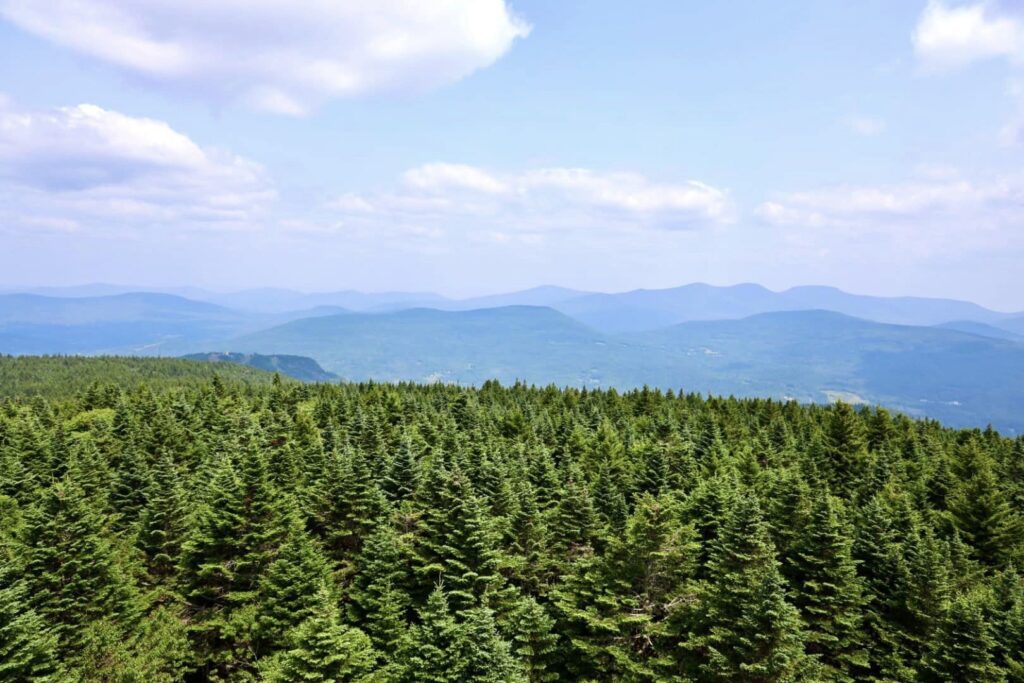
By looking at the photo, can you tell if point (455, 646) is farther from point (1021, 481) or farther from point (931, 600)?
point (1021, 481)

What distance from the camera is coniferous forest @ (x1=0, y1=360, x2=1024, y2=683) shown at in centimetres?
2245

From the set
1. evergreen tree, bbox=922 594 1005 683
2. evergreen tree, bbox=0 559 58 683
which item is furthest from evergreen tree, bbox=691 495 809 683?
evergreen tree, bbox=0 559 58 683

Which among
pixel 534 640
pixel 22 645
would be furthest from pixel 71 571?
pixel 534 640

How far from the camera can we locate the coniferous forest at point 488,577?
22.5m

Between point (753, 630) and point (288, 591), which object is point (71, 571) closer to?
point (288, 591)

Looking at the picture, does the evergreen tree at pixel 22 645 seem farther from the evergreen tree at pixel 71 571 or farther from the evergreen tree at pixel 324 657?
the evergreen tree at pixel 324 657

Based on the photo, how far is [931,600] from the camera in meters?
27.0

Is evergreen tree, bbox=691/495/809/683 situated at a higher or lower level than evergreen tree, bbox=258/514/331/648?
higher

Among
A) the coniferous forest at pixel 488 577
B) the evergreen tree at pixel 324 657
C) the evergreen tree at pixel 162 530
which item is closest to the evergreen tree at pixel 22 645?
the coniferous forest at pixel 488 577

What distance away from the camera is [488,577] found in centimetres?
2761

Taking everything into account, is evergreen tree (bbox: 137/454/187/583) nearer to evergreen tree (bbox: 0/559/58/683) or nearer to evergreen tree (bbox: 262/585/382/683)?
evergreen tree (bbox: 0/559/58/683)

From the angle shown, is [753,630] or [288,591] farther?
[288,591]

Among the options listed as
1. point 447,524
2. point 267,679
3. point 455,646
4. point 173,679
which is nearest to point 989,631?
point 455,646

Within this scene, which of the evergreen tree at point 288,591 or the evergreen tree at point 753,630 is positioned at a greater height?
the evergreen tree at point 753,630
